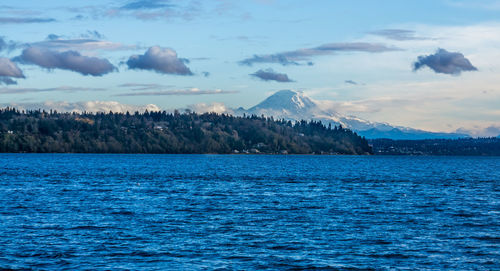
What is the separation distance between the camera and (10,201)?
85.1 m

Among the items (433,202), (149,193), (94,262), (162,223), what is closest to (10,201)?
(149,193)

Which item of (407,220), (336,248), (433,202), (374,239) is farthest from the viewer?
(433,202)

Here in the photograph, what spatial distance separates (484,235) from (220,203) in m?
38.2

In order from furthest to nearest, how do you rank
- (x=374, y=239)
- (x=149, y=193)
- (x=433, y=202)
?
1. (x=149, y=193)
2. (x=433, y=202)
3. (x=374, y=239)

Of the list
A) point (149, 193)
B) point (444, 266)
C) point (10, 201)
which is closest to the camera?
point (444, 266)

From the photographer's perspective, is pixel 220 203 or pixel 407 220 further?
pixel 220 203

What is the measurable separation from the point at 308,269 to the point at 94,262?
1535 cm

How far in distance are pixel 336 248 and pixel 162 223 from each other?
21172 millimetres

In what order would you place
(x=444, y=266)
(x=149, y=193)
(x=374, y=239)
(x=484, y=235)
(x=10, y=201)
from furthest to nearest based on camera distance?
(x=149, y=193)
(x=10, y=201)
(x=484, y=235)
(x=374, y=239)
(x=444, y=266)

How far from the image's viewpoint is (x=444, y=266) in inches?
1740

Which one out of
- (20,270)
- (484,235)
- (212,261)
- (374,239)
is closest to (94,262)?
(20,270)

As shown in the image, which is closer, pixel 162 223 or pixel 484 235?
pixel 484 235

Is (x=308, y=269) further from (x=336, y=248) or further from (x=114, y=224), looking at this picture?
(x=114, y=224)

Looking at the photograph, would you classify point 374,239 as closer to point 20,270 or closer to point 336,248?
point 336,248
